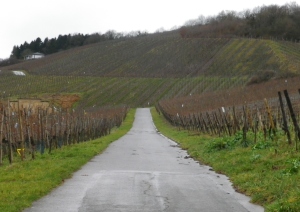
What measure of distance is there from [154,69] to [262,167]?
319ft

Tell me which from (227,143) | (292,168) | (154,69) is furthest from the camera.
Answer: (154,69)

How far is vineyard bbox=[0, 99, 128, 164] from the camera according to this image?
19.9 meters

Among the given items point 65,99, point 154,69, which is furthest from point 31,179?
point 154,69

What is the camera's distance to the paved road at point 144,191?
1005cm

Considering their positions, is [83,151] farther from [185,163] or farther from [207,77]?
[207,77]

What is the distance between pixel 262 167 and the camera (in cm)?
1426

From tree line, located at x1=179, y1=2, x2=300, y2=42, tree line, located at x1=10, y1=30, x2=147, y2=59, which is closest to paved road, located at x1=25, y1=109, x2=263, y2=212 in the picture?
tree line, located at x1=179, y1=2, x2=300, y2=42

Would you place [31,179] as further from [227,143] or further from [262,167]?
[227,143]

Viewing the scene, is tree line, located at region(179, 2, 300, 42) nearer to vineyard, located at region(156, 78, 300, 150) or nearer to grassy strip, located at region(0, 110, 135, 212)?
vineyard, located at region(156, 78, 300, 150)

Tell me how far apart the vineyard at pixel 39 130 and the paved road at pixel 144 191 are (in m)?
3.97

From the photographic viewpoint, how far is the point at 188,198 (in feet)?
36.4

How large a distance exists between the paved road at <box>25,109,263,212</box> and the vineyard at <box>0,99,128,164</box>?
397 cm

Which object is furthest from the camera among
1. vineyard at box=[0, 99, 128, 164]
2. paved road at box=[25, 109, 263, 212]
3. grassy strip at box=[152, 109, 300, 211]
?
vineyard at box=[0, 99, 128, 164]

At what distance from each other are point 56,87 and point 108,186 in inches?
3299
